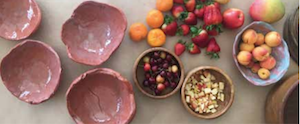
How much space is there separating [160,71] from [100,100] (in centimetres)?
25

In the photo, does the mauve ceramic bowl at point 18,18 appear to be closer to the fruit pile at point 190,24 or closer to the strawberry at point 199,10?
the fruit pile at point 190,24

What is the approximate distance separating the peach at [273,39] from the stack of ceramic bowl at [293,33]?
0.06 metres

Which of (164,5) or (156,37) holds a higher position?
(164,5)

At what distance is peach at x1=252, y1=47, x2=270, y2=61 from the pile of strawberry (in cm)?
14

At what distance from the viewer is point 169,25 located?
1427mm

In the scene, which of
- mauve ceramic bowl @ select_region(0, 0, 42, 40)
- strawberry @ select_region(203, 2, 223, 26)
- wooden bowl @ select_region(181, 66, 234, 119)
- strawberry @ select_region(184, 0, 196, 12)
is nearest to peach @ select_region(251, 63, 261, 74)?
wooden bowl @ select_region(181, 66, 234, 119)

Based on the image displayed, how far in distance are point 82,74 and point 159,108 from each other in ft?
1.08

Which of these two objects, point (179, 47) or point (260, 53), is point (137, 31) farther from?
point (260, 53)

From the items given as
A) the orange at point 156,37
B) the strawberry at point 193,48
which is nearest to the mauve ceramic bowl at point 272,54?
the strawberry at point 193,48

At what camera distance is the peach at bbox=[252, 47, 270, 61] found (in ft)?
4.53

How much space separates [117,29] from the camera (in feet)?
4.63

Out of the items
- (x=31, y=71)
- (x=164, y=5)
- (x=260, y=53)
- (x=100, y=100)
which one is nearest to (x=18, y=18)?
(x=31, y=71)

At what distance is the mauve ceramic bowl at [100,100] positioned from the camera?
138cm

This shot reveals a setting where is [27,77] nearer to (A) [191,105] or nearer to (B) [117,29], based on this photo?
(B) [117,29]
